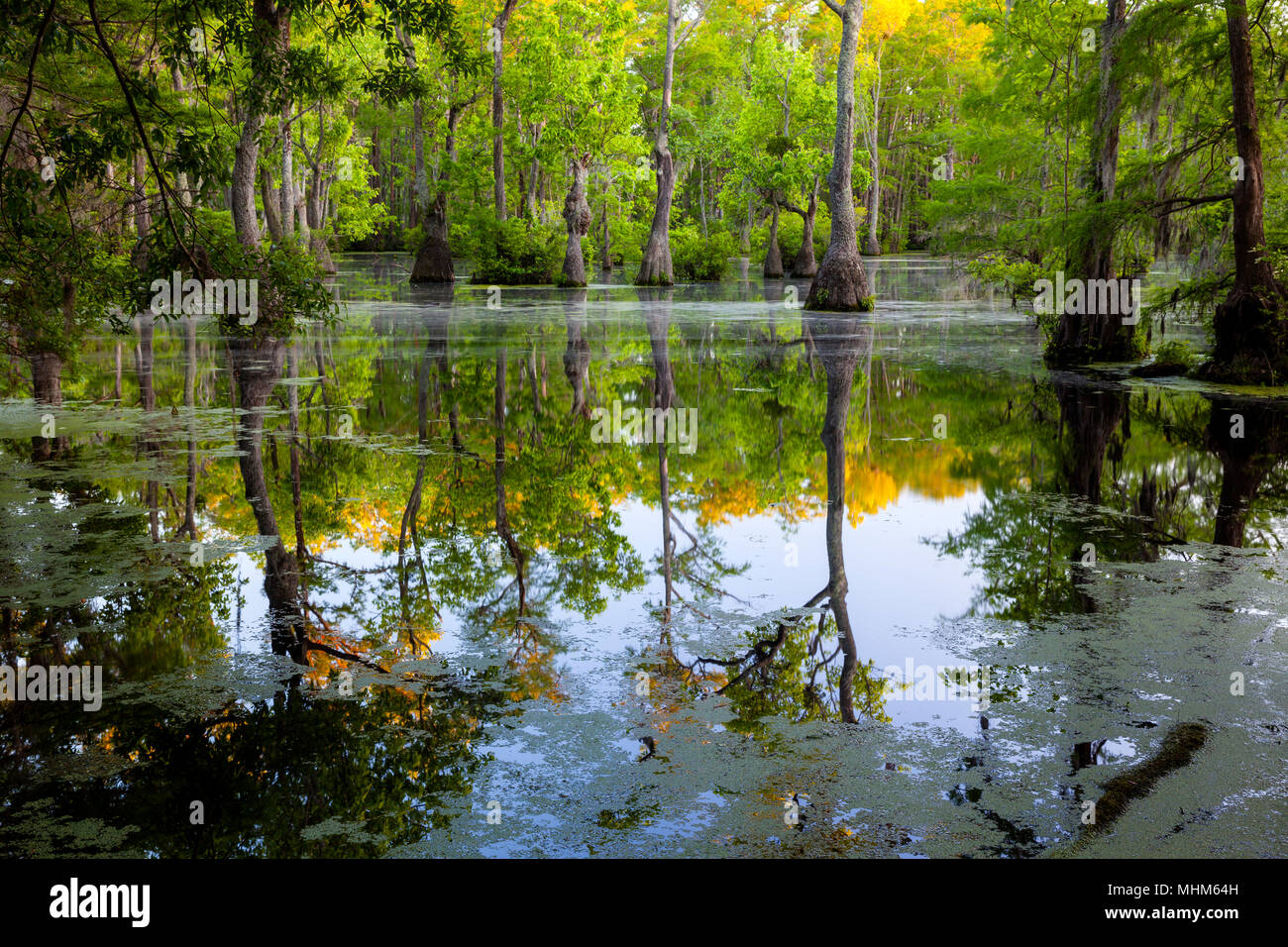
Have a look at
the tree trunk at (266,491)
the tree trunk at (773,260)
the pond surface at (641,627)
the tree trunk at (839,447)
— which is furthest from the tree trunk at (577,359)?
the tree trunk at (773,260)

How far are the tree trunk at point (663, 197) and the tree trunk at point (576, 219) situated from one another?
259 cm

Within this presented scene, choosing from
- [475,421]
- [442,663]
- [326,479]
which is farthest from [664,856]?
[475,421]

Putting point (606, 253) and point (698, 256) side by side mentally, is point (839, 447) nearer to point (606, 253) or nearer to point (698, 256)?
point (698, 256)

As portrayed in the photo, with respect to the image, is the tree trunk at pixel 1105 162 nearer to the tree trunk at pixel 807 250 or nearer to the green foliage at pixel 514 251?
the green foliage at pixel 514 251

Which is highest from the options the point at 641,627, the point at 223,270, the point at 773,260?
the point at 773,260

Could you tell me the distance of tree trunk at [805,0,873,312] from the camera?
2644 centimetres

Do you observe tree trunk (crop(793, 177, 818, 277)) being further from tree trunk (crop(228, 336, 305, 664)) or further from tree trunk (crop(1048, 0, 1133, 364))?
tree trunk (crop(228, 336, 305, 664))

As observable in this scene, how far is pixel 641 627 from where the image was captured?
604cm

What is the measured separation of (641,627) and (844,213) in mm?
22095

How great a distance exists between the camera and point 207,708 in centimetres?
495

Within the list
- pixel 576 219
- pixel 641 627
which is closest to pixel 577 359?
pixel 641 627

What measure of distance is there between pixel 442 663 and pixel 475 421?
710 cm

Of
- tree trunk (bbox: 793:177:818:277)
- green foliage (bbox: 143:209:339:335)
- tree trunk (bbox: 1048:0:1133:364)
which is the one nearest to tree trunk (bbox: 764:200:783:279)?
tree trunk (bbox: 793:177:818:277)
